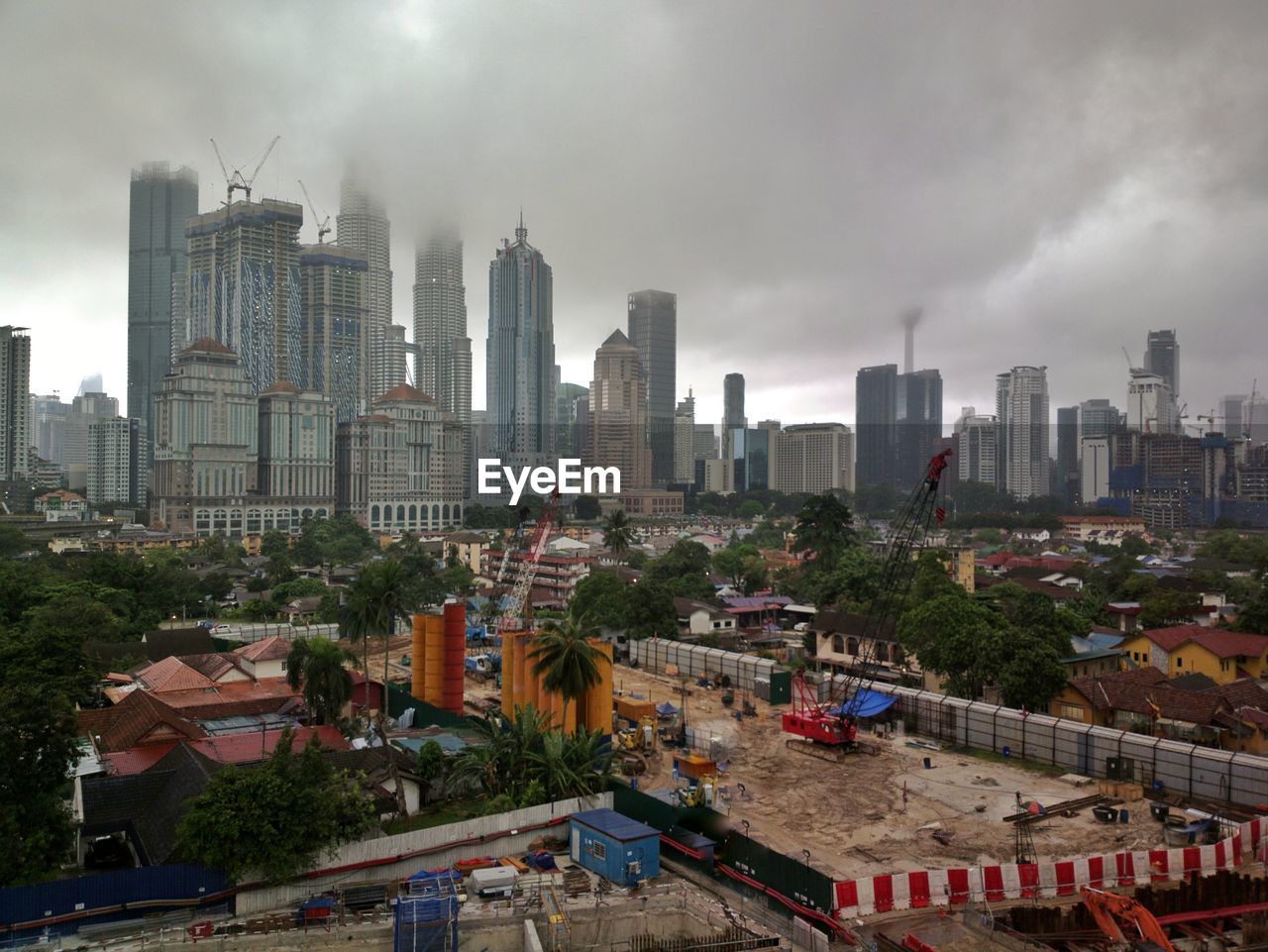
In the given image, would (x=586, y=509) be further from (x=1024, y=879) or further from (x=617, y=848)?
(x=1024, y=879)

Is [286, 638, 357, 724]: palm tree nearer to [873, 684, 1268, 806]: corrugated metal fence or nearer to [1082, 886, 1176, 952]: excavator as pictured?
[873, 684, 1268, 806]: corrugated metal fence

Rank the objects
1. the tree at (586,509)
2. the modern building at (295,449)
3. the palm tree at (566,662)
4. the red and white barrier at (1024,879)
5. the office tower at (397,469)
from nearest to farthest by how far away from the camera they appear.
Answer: the red and white barrier at (1024,879), the palm tree at (566,662), the modern building at (295,449), the office tower at (397,469), the tree at (586,509)

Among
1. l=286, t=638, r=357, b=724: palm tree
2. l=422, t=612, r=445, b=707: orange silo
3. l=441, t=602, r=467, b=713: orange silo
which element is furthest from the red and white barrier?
l=422, t=612, r=445, b=707: orange silo

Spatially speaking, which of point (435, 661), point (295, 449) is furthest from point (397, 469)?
point (435, 661)

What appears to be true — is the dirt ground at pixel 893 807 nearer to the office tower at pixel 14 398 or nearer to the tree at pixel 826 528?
the tree at pixel 826 528

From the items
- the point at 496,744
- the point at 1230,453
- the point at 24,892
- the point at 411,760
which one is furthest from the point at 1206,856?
the point at 1230,453

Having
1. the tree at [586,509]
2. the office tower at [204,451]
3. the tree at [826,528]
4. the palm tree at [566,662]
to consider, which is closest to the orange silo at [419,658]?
the palm tree at [566,662]

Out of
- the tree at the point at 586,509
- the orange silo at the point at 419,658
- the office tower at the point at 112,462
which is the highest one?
the office tower at the point at 112,462
